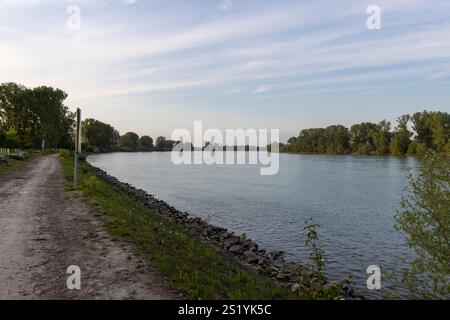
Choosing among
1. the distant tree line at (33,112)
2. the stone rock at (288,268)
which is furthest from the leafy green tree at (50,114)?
the stone rock at (288,268)

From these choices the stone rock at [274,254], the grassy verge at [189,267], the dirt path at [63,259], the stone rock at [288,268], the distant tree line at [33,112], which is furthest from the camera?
the distant tree line at [33,112]

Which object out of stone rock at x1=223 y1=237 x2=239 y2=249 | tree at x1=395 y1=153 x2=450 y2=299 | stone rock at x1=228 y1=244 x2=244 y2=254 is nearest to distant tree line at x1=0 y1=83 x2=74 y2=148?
stone rock at x1=223 y1=237 x2=239 y2=249

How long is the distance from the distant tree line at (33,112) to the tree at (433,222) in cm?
9035

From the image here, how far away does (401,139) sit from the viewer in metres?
124

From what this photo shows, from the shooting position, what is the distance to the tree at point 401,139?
124m

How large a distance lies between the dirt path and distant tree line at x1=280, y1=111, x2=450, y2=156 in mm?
94801

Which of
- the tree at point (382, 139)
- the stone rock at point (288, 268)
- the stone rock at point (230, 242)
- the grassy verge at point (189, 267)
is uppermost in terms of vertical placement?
the tree at point (382, 139)

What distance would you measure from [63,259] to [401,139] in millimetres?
131341

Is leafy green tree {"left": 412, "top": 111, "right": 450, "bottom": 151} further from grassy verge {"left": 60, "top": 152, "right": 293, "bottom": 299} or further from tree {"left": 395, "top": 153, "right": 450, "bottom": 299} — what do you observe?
grassy verge {"left": 60, "top": 152, "right": 293, "bottom": 299}

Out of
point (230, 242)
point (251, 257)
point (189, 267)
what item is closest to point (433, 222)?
point (251, 257)

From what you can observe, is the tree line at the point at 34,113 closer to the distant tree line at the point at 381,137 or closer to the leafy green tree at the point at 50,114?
the leafy green tree at the point at 50,114

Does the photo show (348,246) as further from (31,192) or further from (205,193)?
(205,193)

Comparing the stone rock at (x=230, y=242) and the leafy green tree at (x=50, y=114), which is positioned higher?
the leafy green tree at (x=50, y=114)

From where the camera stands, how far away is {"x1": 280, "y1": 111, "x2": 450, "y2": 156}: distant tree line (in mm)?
118000
